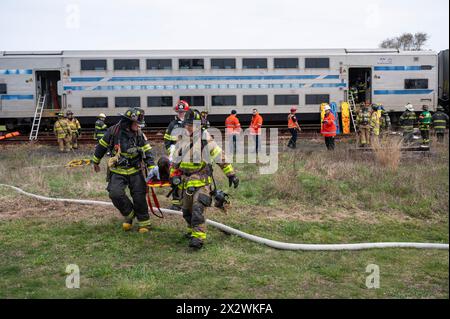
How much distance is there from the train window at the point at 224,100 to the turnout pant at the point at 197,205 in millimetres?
14353

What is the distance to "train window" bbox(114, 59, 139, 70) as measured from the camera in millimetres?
19625

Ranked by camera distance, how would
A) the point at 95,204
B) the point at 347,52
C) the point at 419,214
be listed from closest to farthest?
the point at 419,214, the point at 95,204, the point at 347,52

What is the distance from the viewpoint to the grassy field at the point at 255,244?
455 centimetres

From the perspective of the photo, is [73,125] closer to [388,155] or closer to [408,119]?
[388,155]

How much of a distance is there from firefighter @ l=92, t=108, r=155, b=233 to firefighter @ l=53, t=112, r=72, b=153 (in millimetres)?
10047

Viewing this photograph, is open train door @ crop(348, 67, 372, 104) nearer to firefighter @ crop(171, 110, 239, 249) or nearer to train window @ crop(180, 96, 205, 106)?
train window @ crop(180, 96, 205, 106)

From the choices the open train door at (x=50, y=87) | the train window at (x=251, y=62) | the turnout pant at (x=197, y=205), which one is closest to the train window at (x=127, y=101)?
the open train door at (x=50, y=87)

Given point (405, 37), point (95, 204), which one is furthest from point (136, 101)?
point (405, 37)

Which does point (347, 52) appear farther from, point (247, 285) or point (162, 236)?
point (247, 285)

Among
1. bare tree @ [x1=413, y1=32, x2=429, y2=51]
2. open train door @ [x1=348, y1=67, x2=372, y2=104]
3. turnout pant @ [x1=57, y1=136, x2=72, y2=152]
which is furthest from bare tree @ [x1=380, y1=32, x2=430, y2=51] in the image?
turnout pant @ [x1=57, y1=136, x2=72, y2=152]

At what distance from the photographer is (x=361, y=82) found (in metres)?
21.7

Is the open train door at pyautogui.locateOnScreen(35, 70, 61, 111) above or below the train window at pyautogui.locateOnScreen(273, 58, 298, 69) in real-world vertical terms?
below

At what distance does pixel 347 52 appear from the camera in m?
20.7
